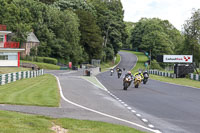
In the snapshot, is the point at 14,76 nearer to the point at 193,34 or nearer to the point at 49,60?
the point at 49,60

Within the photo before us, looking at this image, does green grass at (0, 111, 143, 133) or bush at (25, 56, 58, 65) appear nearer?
green grass at (0, 111, 143, 133)

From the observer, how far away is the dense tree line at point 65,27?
2660 inches

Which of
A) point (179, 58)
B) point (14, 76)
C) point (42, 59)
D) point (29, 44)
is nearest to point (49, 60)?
point (42, 59)

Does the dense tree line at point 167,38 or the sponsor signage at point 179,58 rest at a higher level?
the dense tree line at point 167,38

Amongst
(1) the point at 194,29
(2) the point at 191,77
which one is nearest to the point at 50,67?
(2) the point at 191,77

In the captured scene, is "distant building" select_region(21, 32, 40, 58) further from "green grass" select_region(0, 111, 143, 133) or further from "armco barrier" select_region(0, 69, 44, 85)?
"green grass" select_region(0, 111, 143, 133)

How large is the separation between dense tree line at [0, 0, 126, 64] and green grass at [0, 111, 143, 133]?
58.3 m

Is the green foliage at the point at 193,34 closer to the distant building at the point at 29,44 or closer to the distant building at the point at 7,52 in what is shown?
the distant building at the point at 29,44

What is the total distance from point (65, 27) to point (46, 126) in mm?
74106

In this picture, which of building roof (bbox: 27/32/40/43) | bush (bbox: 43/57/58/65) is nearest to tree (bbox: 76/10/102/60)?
building roof (bbox: 27/32/40/43)

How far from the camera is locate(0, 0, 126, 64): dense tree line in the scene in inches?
2660

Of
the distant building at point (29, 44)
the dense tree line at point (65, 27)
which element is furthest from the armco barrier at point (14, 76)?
the distant building at point (29, 44)

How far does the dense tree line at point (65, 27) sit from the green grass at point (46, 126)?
5828 centimetres

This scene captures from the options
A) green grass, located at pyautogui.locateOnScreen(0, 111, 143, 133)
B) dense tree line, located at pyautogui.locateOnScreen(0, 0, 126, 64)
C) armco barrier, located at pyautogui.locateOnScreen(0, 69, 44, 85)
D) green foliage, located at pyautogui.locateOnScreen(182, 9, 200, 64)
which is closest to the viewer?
green grass, located at pyautogui.locateOnScreen(0, 111, 143, 133)
